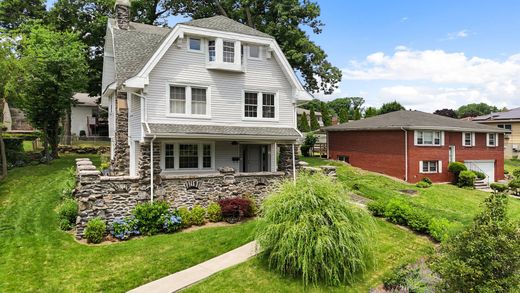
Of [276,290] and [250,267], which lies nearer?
[276,290]

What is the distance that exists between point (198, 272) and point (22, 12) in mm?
33808

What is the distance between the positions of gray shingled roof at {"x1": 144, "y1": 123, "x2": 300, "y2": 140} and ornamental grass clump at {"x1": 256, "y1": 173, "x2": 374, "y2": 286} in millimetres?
7259

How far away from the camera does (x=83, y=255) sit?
435 inches

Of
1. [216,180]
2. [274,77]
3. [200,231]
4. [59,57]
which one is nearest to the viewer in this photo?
[200,231]

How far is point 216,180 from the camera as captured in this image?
15852 millimetres

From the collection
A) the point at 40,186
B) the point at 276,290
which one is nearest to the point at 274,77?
the point at 276,290

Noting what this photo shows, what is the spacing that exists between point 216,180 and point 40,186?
11181mm

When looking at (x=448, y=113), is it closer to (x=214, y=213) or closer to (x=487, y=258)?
(x=214, y=213)

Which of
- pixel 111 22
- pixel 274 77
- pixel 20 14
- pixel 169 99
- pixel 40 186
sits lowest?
pixel 40 186

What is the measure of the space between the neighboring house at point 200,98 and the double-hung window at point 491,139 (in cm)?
2088

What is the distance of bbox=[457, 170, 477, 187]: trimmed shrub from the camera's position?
26.3 metres

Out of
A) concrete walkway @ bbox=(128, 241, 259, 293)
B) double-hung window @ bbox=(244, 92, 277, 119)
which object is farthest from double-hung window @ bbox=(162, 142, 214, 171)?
concrete walkway @ bbox=(128, 241, 259, 293)

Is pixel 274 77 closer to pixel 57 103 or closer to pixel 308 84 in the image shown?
pixel 308 84

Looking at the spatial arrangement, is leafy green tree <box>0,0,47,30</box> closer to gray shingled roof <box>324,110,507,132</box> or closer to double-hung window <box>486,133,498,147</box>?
gray shingled roof <box>324,110,507,132</box>
